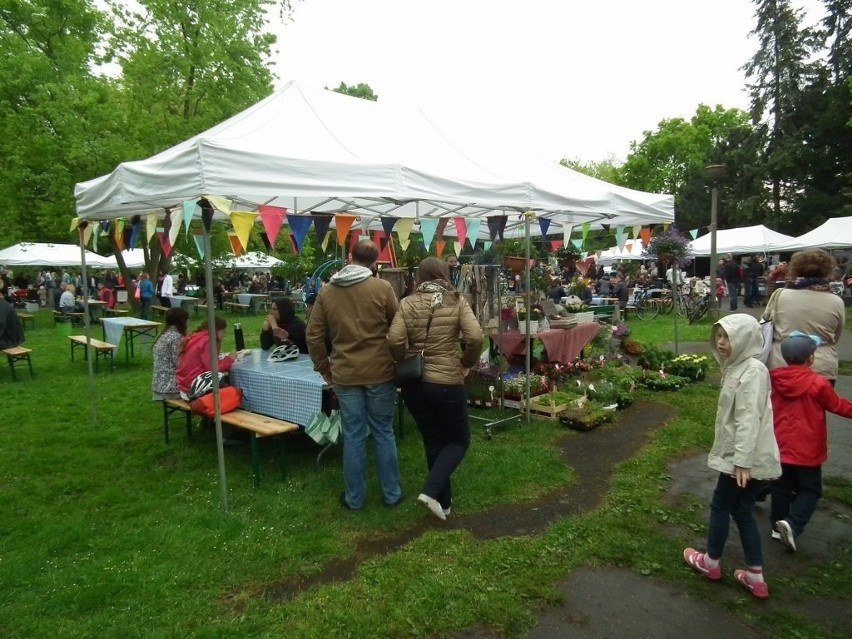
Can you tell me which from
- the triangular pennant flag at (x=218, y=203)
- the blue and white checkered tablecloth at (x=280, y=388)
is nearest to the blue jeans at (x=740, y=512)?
the blue and white checkered tablecloth at (x=280, y=388)

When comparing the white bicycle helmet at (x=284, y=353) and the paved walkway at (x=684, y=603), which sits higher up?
the white bicycle helmet at (x=284, y=353)

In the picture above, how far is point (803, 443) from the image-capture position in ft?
10.1

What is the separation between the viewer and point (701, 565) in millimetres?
3055

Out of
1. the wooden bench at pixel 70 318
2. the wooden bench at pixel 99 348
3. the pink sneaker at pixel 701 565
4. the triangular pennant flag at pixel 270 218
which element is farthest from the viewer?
the wooden bench at pixel 70 318

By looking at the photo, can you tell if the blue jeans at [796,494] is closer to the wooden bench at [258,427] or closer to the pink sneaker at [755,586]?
the pink sneaker at [755,586]

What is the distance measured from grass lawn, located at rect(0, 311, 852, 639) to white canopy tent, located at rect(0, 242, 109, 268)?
61.1ft

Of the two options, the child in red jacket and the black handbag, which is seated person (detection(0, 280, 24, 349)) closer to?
the black handbag

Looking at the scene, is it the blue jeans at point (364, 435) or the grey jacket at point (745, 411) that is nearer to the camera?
the grey jacket at point (745, 411)

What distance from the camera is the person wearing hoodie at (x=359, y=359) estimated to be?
3.75 meters

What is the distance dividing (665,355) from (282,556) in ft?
21.3

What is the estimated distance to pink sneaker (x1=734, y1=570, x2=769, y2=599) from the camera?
112 inches

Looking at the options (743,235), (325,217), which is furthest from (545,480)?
(743,235)

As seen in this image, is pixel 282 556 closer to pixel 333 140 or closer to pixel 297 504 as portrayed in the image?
pixel 297 504

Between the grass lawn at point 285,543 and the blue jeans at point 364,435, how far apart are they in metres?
0.15
